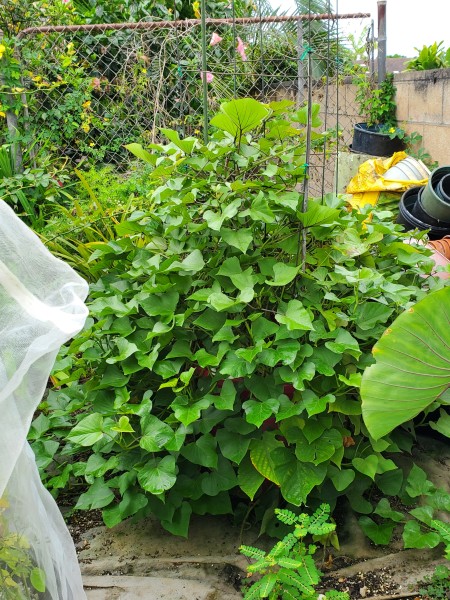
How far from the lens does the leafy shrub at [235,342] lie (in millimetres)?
1598

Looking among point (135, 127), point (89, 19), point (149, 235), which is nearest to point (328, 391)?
point (149, 235)

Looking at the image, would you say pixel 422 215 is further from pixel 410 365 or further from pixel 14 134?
pixel 14 134

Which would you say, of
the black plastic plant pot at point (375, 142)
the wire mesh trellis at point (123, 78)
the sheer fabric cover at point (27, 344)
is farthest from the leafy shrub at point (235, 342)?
the black plastic plant pot at point (375, 142)

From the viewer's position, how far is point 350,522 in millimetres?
1865

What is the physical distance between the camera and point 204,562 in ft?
5.75

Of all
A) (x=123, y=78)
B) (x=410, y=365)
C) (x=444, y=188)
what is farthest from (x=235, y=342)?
(x=123, y=78)

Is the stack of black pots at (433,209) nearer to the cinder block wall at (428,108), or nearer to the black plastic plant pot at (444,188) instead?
the black plastic plant pot at (444,188)

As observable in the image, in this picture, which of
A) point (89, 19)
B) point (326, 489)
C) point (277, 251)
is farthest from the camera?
point (89, 19)

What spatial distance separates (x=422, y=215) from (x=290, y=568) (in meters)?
2.71

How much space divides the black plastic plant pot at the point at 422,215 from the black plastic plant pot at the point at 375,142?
1.43m

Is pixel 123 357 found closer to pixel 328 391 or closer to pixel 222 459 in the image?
pixel 222 459

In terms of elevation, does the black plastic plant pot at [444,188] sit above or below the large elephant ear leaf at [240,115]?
below

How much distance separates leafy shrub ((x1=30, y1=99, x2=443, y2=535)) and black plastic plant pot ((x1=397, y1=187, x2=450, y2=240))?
1675mm

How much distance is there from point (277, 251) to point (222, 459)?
2.22 feet
